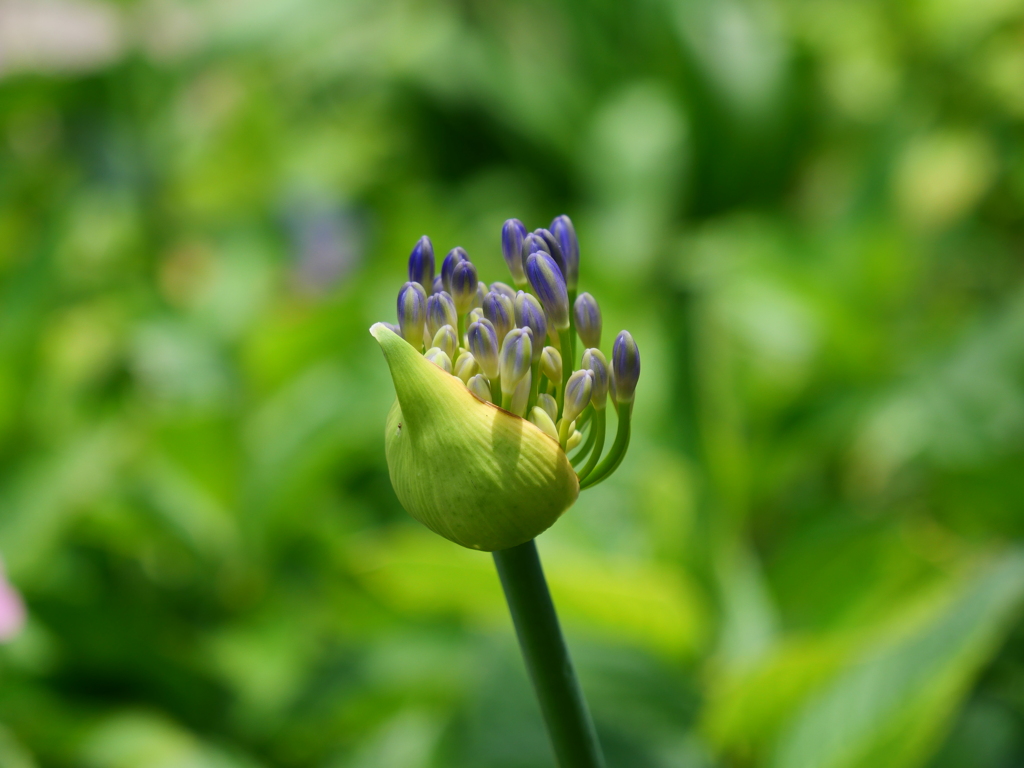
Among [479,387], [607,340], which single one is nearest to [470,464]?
[479,387]

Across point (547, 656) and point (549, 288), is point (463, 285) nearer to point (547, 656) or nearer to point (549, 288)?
point (549, 288)

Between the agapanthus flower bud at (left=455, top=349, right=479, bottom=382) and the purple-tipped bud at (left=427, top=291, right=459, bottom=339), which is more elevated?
the purple-tipped bud at (left=427, top=291, right=459, bottom=339)

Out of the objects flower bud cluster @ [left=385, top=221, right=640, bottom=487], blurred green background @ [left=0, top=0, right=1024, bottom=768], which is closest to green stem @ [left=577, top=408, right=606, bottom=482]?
flower bud cluster @ [left=385, top=221, right=640, bottom=487]

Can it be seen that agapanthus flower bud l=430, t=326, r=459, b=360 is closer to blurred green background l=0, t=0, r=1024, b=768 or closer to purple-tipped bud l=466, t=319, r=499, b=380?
purple-tipped bud l=466, t=319, r=499, b=380

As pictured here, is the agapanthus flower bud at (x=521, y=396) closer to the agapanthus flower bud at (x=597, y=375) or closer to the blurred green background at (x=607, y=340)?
the agapanthus flower bud at (x=597, y=375)

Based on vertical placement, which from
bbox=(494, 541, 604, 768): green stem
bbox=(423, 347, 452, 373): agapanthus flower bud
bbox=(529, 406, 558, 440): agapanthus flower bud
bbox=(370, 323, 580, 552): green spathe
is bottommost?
bbox=(494, 541, 604, 768): green stem

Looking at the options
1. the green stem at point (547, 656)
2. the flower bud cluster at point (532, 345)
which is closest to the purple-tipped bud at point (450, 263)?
the flower bud cluster at point (532, 345)

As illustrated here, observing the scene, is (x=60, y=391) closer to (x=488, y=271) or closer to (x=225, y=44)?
(x=488, y=271)
